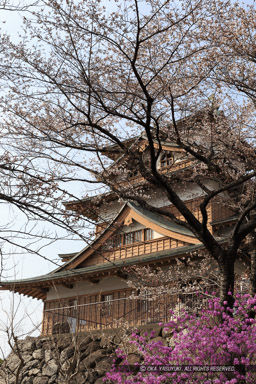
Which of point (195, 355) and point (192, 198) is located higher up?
point (192, 198)

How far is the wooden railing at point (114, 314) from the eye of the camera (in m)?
15.4

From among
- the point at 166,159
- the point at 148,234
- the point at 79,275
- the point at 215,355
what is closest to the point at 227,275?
the point at 215,355

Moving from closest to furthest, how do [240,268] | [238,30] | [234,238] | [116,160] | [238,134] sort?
[234,238] < [238,30] < [238,134] < [116,160] < [240,268]

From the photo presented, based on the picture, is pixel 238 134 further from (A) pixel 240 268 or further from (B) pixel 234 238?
(A) pixel 240 268

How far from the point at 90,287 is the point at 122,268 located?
4.24 m

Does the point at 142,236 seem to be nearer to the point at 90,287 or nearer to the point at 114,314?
the point at 90,287

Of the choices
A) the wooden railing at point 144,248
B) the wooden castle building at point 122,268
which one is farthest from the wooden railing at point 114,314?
the wooden railing at point 144,248

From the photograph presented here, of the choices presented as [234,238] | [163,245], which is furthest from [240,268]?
[234,238]

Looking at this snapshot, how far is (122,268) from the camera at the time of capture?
1611 cm

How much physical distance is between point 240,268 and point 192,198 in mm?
4015

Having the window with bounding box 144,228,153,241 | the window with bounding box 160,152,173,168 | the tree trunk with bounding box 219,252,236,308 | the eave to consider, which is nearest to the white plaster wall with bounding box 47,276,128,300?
the eave

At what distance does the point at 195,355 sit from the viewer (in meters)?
7.97

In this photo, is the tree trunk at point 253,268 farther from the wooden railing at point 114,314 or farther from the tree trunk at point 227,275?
the wooden railing at point 114,314

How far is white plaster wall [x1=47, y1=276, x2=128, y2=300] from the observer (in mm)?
19000
